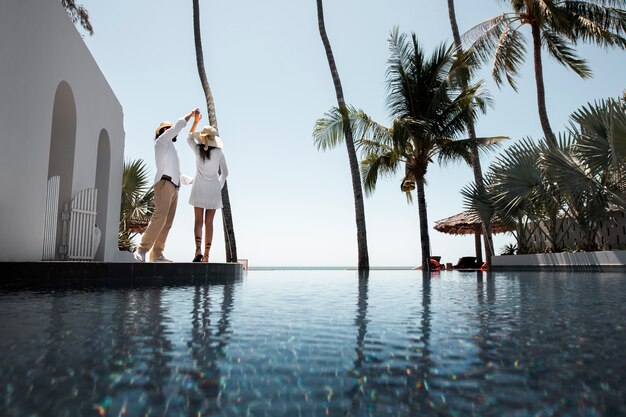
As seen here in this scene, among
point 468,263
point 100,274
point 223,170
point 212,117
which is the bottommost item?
point 100,274

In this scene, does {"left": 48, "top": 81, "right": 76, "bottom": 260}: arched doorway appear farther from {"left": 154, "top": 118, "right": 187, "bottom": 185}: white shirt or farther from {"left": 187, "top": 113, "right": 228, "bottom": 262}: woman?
{"left": 187, "top": 113, "right": 228, "bottom": 262}: woman

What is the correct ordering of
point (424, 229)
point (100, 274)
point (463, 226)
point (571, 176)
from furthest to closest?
point (463, 226) → point (424, 229) → point (571, 176) → point (100, 274)

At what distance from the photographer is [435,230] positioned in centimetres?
2202

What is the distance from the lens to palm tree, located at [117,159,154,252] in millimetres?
17031

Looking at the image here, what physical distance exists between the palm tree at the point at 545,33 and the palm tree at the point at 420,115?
143cm

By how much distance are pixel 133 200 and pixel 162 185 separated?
12792 mm

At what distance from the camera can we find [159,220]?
20.6 ft

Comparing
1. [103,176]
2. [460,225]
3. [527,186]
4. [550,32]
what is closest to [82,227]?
[103,176]

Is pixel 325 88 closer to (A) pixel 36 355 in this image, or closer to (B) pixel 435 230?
(B) pixel 435 230

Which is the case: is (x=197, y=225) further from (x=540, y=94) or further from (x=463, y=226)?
(x=463, y=226)

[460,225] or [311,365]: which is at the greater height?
[460,225]

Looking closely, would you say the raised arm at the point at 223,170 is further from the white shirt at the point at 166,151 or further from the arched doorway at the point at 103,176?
the arched doorway at the point at 103,176

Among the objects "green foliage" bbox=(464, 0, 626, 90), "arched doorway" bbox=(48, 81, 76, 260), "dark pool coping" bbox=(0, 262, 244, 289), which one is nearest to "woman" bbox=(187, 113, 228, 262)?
"dark pool coping" bbox=(0, 262, 244, 289)

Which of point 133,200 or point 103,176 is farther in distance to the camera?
point 133,200
